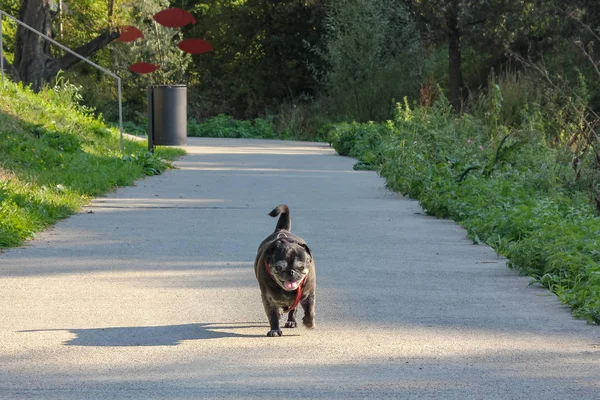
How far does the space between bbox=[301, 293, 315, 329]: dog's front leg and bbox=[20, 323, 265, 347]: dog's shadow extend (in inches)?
12.6

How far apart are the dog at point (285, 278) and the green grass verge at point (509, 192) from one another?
180cm

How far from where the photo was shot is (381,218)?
36.6 ft

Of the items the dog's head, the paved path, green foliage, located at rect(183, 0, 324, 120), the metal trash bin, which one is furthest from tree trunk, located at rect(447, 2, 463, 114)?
the dog's head

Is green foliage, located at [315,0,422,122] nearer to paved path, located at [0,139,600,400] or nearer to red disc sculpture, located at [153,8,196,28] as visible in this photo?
red disc sculpture, located at [153,8,196,28]

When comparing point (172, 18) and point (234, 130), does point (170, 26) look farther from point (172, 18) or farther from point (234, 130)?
point (234, 130)

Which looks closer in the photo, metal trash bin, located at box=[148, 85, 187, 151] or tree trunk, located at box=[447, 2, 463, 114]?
metal trash bin, located at box=[148, 85, 187, 151]

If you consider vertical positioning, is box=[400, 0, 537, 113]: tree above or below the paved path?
above

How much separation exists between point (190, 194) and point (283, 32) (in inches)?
1282

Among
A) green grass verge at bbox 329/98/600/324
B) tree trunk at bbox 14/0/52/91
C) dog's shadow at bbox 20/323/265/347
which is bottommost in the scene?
dog's shadow at bbox 20/323/265/347

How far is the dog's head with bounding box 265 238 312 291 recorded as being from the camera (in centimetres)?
554

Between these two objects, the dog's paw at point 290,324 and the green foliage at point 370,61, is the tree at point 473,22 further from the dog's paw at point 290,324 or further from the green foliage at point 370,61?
the dog's paw at point 290,324

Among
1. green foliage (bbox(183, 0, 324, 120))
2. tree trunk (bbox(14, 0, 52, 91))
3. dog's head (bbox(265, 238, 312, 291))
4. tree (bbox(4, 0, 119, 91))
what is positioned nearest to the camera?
dog's head (bbox(265, 238, 312, 291))

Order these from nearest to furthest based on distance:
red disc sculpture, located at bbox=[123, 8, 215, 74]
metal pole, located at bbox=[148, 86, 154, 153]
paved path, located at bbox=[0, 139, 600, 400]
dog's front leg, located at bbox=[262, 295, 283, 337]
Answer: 1. paved path, located at bbox=[0, 139, 600, 400]
2. dog's front leg, located at bbox=[262, 295, 283, 337]
3. metal pole, located at bbox=[148, 86, 154, 153]
4. red disc sculpture, located at bbox=[123, 8, 215, 74]

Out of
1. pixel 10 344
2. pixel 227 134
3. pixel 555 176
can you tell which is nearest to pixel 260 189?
pixel 555 176
